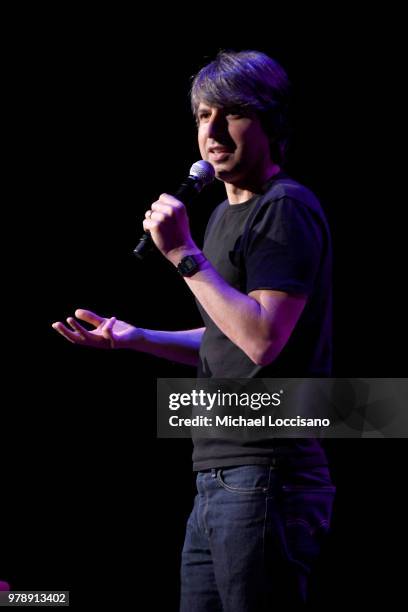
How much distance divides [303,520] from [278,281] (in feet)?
1.47

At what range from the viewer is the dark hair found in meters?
1.53

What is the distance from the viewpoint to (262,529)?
132 cm

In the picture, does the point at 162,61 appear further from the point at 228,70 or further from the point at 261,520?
the point at 261,520

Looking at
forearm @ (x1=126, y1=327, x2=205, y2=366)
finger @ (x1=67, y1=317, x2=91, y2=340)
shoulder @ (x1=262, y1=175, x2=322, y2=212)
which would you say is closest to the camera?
shoulder @ (x1=262, y1=175, x2=322, y2=212)

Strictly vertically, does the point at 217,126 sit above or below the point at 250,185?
above

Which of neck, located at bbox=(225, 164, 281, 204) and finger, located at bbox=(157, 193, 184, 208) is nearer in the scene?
finger, located at bbox=(157, 193, 184, 208)

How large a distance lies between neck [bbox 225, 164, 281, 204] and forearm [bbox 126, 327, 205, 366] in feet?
1.35

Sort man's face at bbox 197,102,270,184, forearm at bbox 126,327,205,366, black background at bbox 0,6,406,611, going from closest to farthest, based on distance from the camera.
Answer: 1. man's face at bbox 197,102,270,184
2. forearm at bbox 126,327,205,366
3. black background at bbox 0,6,406,611

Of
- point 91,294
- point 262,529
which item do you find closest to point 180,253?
point 262,529

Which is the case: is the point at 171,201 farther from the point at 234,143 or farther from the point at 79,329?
the point at 79,329

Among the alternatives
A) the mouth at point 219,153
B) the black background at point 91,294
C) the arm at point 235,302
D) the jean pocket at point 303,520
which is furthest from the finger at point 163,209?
the black background at point 91,294

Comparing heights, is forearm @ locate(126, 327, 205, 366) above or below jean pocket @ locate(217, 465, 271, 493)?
above

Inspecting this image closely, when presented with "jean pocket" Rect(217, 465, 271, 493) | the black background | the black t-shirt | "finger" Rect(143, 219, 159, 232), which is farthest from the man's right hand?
the black background

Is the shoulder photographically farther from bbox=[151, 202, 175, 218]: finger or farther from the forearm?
the forearm
